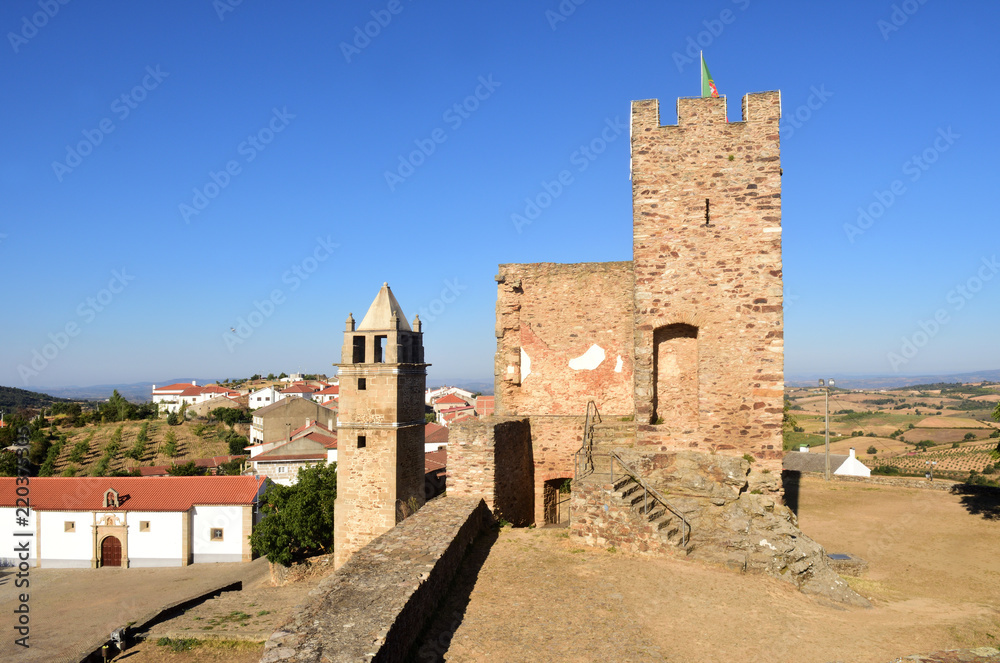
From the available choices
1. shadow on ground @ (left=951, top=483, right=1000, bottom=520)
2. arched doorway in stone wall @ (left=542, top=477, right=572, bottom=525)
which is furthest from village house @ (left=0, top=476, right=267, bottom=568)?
shadow on ground @ (left=951, top=483, right=1000, bottom=520)

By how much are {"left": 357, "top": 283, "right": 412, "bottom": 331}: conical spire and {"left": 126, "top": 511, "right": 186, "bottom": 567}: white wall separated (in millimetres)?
19011

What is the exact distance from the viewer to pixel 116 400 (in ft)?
261

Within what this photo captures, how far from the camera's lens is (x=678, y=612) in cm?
676

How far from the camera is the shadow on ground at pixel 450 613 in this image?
5.56m

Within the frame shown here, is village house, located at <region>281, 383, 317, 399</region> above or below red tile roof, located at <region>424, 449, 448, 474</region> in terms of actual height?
above

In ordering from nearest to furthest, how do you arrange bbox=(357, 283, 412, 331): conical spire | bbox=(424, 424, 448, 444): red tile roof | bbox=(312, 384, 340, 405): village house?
bbox=(357, 283, 412, 331): conical spire → bbox=(424, 424, 448, 444): red tile roof → bbox=(312, 384, 340, 405): village house

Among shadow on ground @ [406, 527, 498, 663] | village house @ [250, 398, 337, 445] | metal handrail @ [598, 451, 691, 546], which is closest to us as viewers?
shadow on ground @ [406, 527, 498, 663]

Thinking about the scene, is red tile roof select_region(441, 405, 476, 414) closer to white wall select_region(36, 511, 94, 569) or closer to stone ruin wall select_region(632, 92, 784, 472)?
white wall select_region(36, 511, 94, 569)

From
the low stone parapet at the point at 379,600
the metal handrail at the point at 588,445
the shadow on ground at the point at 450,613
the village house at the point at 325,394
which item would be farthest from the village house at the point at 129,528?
the village house at the point at 325,394

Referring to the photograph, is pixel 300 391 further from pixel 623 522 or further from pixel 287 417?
pixel 623 522

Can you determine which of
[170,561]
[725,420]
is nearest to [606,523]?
[725,420]

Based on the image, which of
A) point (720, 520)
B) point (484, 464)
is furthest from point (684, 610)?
point (484, 464)

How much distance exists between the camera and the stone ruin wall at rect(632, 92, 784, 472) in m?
10.3

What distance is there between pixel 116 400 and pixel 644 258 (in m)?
88.1
